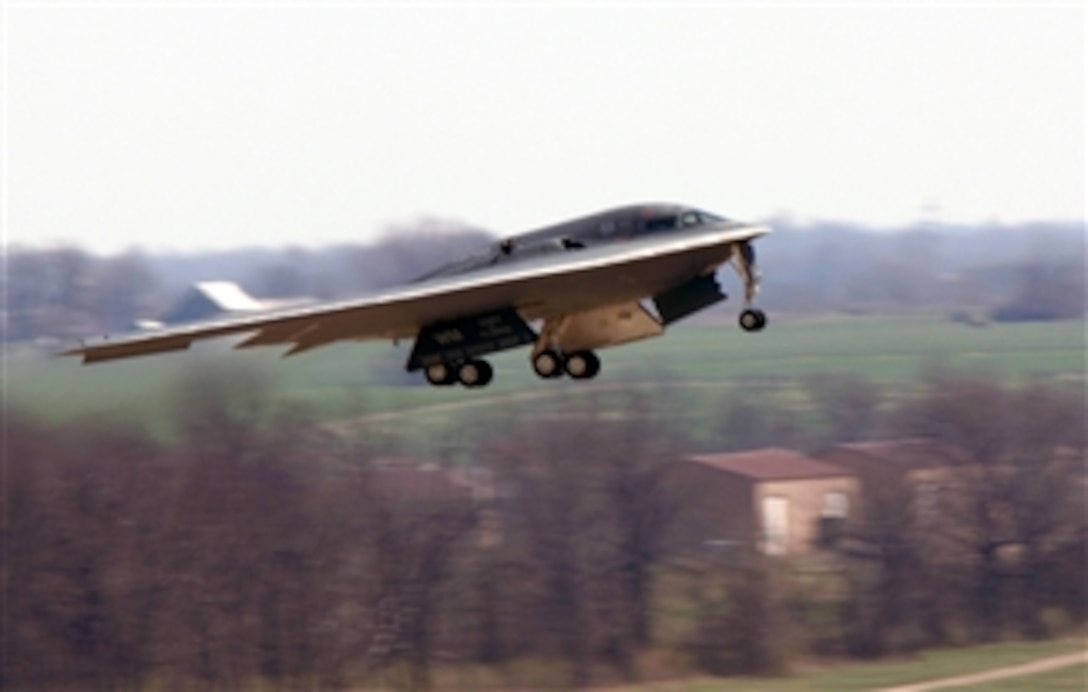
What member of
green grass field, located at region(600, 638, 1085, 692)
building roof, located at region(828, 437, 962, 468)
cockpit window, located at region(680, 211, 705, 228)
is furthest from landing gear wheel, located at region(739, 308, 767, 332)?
building roof, located at region(828, 437, 962, 468)

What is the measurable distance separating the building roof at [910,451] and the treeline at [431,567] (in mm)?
2279

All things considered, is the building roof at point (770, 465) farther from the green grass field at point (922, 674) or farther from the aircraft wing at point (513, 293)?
the aircraft wing at point (513, 293)

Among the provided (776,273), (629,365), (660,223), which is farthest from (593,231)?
(776,273)

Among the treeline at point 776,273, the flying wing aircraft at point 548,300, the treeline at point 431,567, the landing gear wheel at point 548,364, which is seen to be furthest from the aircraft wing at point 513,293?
the treeline at point 431,567

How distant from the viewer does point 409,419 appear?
86625mm

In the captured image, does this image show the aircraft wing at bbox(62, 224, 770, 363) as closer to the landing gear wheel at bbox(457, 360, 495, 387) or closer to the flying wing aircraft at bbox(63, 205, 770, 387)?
the flying wing aircraft at bbox(63, 205, 770, 387)

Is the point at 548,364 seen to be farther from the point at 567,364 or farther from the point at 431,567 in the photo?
the point at 431,567

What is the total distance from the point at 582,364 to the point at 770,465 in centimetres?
5682

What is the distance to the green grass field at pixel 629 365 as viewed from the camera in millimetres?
67750

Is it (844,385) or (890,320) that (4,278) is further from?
(890,320)

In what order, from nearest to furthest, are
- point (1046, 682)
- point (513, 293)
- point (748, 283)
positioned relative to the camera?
point (748, 283) < point (513, 293) < point (1046, 682)

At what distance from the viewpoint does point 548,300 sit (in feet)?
125

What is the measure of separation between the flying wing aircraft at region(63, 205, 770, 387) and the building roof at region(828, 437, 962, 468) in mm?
53487

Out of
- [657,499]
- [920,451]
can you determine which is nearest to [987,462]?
[920,451]
